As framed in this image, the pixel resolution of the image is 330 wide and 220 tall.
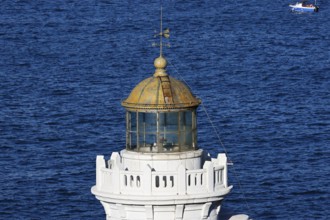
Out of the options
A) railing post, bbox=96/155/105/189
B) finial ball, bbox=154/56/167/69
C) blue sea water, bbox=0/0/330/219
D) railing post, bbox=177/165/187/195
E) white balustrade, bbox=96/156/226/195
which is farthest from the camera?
blue sea water, bbox=0/0/330/219

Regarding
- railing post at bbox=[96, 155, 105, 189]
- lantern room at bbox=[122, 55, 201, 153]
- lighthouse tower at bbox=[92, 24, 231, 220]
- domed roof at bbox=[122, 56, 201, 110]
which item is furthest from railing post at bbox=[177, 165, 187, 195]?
railing post at bbox=[96, 155, 105, 189]

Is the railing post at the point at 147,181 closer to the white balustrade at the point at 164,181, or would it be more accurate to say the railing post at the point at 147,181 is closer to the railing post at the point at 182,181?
the white balustrade at the point at 164,181

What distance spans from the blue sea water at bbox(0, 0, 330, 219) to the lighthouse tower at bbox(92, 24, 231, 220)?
1.86m

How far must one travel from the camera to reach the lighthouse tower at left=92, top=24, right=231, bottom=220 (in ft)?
94.2

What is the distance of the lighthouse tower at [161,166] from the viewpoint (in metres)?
28.7

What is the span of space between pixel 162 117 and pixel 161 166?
91 centimetres

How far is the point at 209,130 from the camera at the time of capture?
105 metres

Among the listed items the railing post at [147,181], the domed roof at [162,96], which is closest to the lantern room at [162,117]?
the domed roof at [162,96]

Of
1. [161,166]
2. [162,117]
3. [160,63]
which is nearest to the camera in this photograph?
[161,166]

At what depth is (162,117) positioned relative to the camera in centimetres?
2939

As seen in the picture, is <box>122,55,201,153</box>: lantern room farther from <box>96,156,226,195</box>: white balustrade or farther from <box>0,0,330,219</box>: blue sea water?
<box>0,0,330,219</box>: blue sea water

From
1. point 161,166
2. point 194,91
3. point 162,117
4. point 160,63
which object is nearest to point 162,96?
point 162,117

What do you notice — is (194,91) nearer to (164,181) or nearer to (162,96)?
(162,96)

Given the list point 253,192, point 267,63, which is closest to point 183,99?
point 253,192
